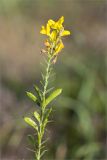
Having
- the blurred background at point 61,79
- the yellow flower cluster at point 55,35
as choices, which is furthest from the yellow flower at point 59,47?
the blurred background at point 61,79

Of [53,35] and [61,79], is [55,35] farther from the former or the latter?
[61,79]

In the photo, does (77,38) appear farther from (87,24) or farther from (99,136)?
(87,24)

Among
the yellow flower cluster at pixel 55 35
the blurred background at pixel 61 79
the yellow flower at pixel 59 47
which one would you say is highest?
the blurred background at pixel 61 79

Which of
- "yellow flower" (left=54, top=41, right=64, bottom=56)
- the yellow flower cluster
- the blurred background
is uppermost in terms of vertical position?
the blurred background

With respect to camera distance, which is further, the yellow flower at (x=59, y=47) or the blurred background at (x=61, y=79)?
the blurred background at (x=61, y=79)

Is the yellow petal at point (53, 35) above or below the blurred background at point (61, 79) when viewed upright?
below

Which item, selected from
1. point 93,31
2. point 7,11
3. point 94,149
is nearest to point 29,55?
point 7,11

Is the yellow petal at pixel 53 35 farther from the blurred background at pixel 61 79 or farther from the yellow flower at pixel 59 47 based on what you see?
the blurred background at pixel 61 79

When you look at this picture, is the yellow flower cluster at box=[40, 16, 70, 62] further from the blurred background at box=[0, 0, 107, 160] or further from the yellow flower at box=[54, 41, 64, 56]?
the blurred background at box=[0, 0, 107, 160]

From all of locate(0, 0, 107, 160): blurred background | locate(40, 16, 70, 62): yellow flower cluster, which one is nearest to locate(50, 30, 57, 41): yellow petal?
locate(40, 16, 70, 62): yellow flower cluster

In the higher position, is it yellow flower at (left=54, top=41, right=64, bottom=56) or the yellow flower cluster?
the yellow flower cluster
